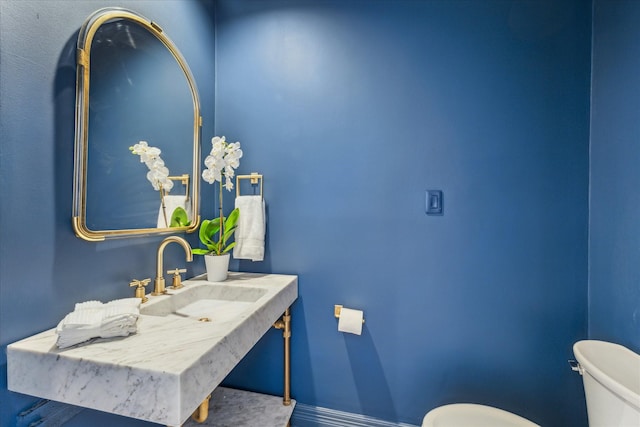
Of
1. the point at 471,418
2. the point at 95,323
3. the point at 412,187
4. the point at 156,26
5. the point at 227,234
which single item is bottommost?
the point at 471,418

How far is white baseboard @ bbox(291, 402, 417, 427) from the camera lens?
4.58ft

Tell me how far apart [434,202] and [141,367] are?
4.06 ft

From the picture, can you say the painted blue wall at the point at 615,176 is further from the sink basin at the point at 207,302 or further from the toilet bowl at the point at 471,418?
the sink basin at the point at 207,302

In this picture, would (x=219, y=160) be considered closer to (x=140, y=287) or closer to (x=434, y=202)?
(x=140, y=287)

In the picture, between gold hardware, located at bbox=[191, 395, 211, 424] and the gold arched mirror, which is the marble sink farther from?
gold hardware, located at bbox=[191, 395, 211, 424]

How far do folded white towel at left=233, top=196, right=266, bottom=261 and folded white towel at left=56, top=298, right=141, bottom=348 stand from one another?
0.64 m

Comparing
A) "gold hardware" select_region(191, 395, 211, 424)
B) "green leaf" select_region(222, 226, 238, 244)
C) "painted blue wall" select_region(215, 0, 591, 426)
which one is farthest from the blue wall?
"gold hardware" select_region(191, 395, 211, 424)

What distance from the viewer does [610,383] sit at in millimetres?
751

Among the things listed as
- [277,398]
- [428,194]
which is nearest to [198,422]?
[277,398]

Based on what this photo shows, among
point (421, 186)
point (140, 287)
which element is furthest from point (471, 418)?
point (140, 287)

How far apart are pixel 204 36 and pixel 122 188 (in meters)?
1.01

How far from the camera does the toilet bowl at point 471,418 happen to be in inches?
40.0

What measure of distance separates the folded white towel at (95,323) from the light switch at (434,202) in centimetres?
122

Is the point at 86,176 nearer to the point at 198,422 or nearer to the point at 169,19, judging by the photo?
the point at 169,19
